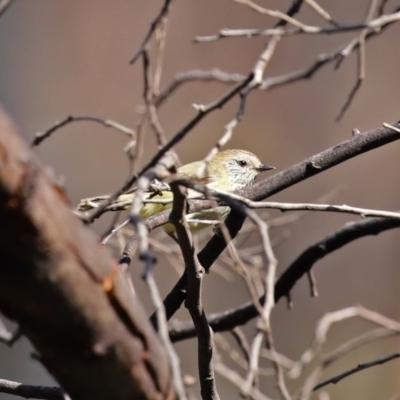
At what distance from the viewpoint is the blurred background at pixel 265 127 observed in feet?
18.7

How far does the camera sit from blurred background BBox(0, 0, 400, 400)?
18.7ft

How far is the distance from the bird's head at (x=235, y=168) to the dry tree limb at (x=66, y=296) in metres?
3.69

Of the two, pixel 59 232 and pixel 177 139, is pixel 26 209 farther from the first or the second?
pixel 177 139

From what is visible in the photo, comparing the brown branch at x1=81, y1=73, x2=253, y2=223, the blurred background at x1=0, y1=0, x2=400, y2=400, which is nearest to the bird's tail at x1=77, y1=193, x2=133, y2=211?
the brown branch at x1=81, y1=73, x2=253, y2=223

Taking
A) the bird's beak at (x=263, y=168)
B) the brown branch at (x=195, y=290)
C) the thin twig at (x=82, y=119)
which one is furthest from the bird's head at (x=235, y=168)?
the thin twig at (x=82, y=119)

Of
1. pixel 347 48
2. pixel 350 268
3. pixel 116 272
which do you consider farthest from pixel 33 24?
pixel 116 272

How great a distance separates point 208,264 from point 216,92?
3770mm

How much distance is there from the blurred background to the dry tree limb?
162 inches

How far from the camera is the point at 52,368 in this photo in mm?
1188

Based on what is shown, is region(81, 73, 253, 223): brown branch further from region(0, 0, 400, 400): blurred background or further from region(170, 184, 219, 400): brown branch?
region(0, 0, 400, 400): blurred background

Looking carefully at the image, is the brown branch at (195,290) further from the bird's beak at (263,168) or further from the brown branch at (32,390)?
the bird's beak at (263,168)

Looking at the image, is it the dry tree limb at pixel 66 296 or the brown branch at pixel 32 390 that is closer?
the dry tree limb at pixel 66 296

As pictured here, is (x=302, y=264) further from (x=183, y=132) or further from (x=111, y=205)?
(x=183, y=132)

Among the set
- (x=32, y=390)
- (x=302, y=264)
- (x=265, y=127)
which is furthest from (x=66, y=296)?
(x=265, y=127)
